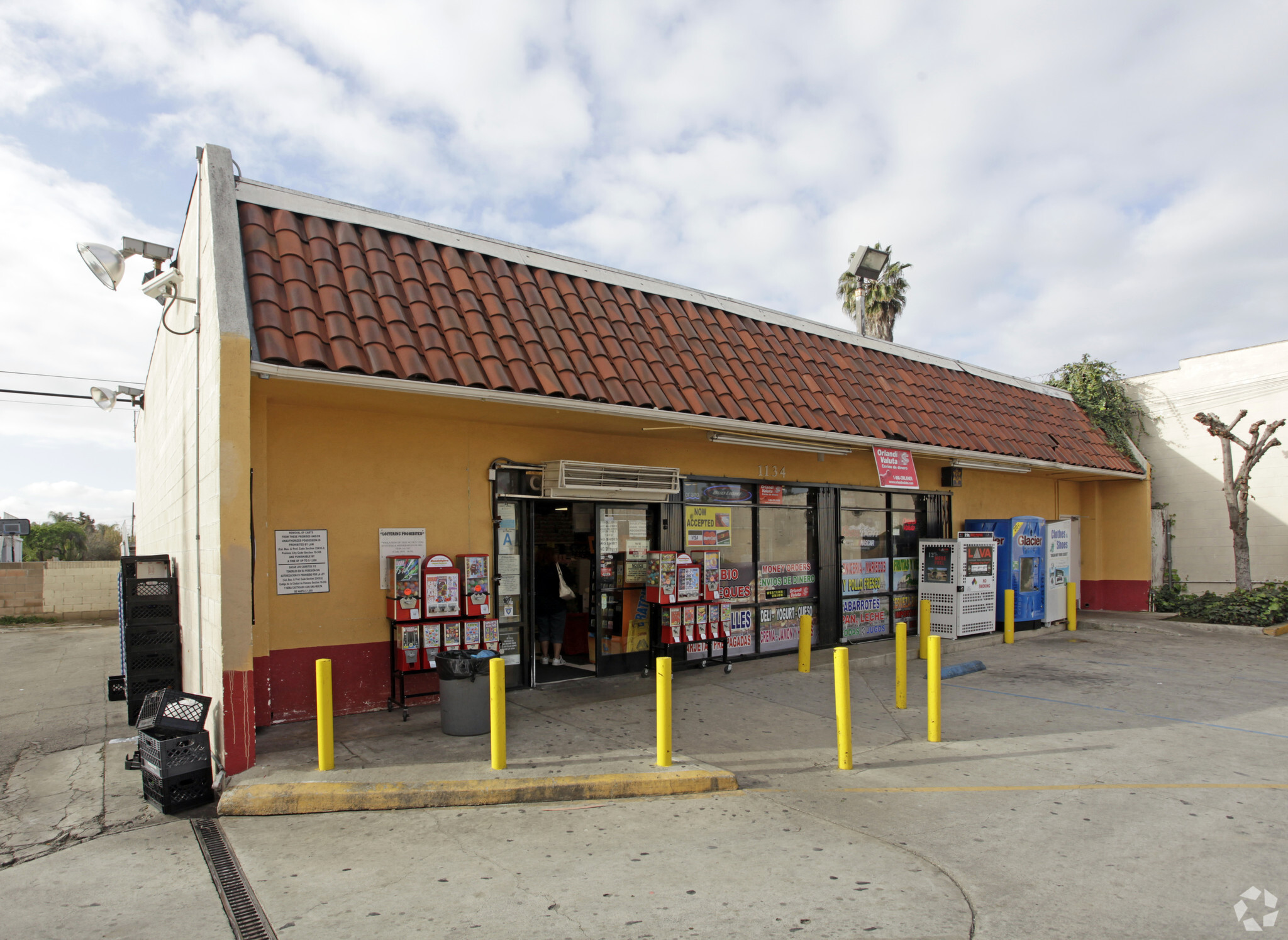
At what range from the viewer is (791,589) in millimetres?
11711

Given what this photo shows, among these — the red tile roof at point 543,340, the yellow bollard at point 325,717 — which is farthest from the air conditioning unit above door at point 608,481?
the yellow bollard at point 325,717

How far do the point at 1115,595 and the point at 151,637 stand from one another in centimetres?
1827

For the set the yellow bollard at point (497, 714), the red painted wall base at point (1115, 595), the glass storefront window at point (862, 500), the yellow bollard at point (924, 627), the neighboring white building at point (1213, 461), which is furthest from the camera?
the neighboring white building at point (1213, 461)

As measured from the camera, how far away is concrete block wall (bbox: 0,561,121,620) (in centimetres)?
2289

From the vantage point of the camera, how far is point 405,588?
780cm

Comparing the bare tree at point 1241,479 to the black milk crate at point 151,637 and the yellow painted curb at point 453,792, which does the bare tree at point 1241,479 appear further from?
the black milk crate at point 151,637

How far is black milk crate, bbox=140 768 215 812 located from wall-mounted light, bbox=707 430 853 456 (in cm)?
645

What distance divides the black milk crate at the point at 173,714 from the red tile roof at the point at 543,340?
2.71 m

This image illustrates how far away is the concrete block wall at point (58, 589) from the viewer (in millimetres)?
22891

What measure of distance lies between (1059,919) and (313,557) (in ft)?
21.8

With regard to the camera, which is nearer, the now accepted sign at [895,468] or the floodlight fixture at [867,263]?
the now accepted sign at [895,468]

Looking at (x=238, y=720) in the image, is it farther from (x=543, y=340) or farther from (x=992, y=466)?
(x=992, y=466)

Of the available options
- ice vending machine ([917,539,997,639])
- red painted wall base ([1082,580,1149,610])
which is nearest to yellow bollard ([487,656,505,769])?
ice vending machine ([917,539,997,639])

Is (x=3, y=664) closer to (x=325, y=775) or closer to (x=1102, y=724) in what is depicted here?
(x=325, y=775)
